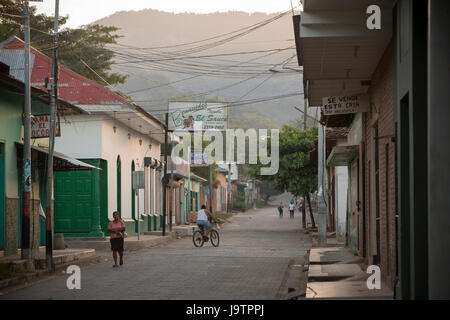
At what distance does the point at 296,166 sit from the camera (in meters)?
43.8

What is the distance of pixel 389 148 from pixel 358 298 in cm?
285

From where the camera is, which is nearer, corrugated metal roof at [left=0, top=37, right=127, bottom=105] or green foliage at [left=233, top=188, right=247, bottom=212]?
corrugated metal roof at [left=0, top=37, right=127, bottom=105]

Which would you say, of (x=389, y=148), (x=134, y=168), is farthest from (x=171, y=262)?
(x=134, y=168)

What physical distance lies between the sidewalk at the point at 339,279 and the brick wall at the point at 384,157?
486mm

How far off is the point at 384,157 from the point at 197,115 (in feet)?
114

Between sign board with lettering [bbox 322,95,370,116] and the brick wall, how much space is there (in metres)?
0.26

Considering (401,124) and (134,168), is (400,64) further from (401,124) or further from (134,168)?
(134,168)

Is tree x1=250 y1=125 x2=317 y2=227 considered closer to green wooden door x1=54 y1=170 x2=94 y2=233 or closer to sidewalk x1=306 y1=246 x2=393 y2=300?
green wooden door x1=54 y1=170 x2=94 y2=233

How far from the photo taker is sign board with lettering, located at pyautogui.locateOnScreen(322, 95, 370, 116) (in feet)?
54.3

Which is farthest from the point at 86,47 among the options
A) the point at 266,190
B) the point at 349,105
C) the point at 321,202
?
the point at 266,190

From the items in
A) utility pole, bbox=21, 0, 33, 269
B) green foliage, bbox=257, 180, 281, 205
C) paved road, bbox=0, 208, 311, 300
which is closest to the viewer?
paved road, bbox=0, 208, 311, 300

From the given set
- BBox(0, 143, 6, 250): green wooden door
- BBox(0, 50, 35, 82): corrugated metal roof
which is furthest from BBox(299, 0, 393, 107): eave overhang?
BBox(0, 50, 35, 82): corrugated metal roof

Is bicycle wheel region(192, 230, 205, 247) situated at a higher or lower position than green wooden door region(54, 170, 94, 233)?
lower

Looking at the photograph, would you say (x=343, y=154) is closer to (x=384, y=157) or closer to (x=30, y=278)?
(x=384, y=157)
